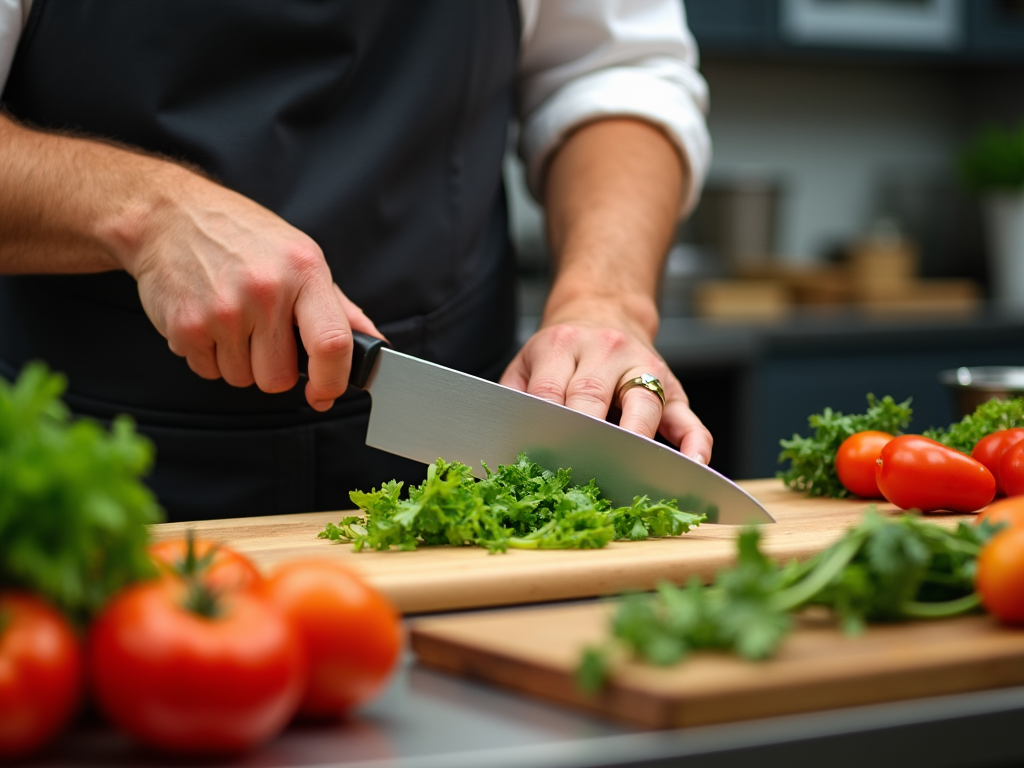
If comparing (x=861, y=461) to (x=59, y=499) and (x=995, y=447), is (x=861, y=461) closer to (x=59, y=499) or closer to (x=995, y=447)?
(x=995, y=447)

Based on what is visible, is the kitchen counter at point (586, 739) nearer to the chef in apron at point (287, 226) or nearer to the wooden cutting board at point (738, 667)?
the wooden cutting board at point (738, 667)

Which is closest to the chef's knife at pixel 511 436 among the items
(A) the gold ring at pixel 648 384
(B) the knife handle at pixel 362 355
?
(B) the knife handle at pixel 362 355

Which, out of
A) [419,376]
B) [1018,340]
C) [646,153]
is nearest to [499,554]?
[419,376]

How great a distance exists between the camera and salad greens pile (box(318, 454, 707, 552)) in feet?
3.64

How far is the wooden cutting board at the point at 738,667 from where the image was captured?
69 centimetres

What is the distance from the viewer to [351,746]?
67cm

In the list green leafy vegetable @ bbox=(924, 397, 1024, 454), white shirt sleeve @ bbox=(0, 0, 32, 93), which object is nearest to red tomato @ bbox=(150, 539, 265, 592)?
white shirt sleeve @ bbox=(0, 0, 32, 93)

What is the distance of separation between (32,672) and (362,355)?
73cm

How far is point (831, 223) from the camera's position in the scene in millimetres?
4621

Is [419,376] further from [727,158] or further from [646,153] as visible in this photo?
[727,158]

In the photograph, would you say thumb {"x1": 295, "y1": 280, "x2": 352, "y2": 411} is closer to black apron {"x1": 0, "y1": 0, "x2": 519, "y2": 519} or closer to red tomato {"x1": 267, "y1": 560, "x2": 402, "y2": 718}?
black apron {"x1": 0, "y1": 0, "x2": 519, "y2": 519}

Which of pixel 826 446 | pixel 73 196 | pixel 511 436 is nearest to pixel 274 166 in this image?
pixel 73 196

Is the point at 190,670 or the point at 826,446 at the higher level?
the point at 826,446

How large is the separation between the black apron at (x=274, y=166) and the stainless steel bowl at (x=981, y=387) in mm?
680
